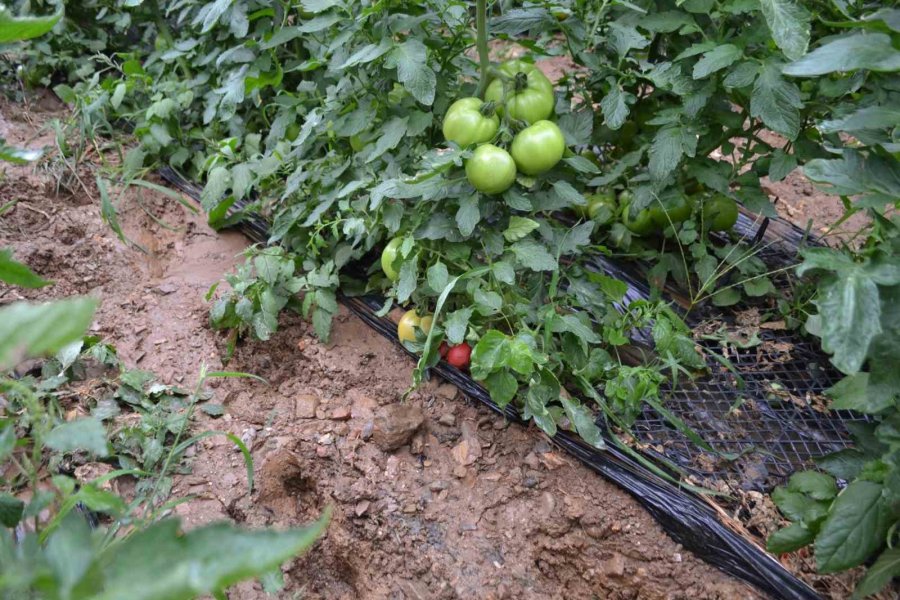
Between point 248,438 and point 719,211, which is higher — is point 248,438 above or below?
below

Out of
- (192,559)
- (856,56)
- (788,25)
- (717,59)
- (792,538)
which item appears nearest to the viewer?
(192,559)

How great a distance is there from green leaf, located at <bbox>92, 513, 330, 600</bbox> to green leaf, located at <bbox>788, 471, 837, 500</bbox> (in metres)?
1.20

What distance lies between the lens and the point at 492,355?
Result: 4.97 ft

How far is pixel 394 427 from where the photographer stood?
1.67 metres

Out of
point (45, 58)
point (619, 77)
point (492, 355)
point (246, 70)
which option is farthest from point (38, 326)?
point (45, 58)

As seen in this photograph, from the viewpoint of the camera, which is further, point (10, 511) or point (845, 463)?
point (845, 463)

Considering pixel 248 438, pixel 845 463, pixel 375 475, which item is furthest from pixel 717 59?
pixel 248 438

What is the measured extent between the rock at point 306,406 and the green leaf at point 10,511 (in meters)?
0.77

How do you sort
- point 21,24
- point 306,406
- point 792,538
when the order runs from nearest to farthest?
point 21,24 → point 792,538 → point 306,406

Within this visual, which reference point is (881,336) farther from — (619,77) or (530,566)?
(619,77)

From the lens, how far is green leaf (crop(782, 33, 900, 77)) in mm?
1100

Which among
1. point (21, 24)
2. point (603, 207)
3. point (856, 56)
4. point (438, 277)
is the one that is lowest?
point (603, 207)

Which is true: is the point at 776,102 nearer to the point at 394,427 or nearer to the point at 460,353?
the point at 460,353

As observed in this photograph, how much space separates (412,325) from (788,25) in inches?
44.1
